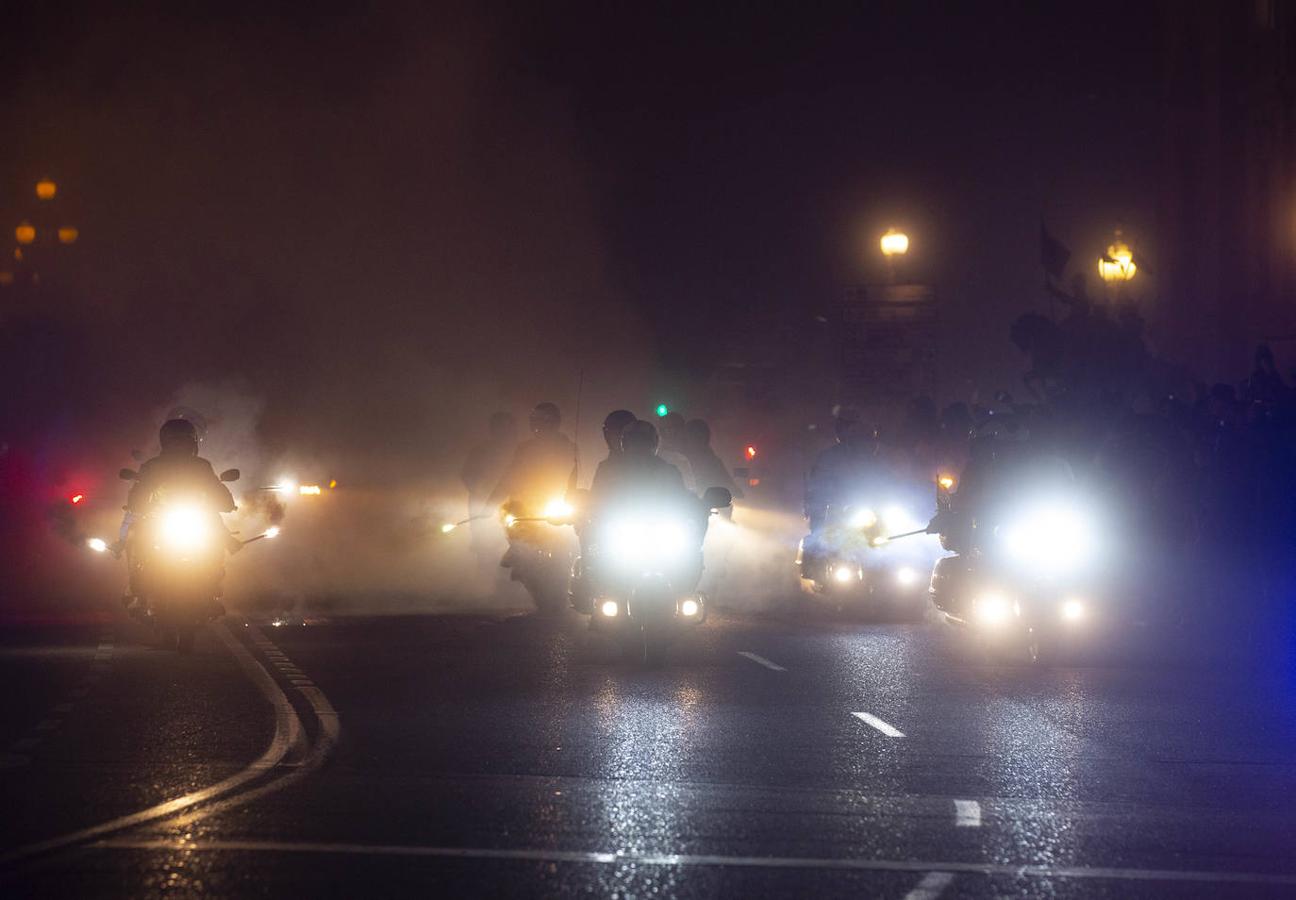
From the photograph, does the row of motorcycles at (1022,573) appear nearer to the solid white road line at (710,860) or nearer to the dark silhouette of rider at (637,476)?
the dark silhouette of rider at (637,476)

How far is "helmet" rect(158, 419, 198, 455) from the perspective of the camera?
17.8 metres

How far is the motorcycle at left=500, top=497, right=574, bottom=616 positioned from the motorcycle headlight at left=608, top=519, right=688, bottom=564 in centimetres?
438

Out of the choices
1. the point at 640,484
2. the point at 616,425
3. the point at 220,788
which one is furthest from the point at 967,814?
the point at 616,425

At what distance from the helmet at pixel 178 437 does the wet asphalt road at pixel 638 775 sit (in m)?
2.10

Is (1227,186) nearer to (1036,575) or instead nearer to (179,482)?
(1036,575)

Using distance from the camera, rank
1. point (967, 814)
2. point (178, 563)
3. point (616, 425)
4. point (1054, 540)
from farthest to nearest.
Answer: point (616, 425)
point (178, 563)
point (1054, 540)
point (967, 814)

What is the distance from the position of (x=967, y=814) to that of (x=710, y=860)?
1578 millimetres

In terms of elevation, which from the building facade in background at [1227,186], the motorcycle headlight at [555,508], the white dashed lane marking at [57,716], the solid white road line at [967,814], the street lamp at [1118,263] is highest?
the building facade in background at [1227,186]

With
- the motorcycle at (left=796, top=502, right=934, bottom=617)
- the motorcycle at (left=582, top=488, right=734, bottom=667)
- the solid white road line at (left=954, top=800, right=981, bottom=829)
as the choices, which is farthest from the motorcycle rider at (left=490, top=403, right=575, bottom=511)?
the solid white road line at (left=954, top=800, right=981, bottom=829)

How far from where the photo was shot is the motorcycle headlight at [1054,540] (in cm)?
1585

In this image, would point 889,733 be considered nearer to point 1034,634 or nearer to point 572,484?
point 1034,634

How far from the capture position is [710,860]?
25.0 ft

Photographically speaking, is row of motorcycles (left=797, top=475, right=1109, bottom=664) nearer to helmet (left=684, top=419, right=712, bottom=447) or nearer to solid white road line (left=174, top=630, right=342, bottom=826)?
helmet (left=684, top=419, right=712, bottom=447)

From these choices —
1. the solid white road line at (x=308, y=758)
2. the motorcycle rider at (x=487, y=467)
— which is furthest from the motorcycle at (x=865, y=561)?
the solid white road line at (x=308, y=758)
